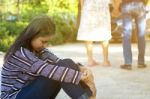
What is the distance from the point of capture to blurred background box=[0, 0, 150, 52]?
11898mm

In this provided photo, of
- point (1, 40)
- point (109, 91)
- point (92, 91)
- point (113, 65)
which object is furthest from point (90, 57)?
point (92, 91)

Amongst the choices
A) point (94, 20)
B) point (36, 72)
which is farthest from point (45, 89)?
point (94, 20)

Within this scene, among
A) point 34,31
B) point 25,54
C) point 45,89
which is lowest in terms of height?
point 45,89

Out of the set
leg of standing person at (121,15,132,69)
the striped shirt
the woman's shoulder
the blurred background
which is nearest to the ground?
leg of standing person at (121,15,132,69)

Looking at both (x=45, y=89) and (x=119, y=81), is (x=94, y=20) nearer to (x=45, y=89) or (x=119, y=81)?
(x=119, y=81)

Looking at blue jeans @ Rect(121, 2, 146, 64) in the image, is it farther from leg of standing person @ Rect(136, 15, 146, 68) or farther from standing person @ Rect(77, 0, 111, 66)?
standing person @ Rect(77, 0, 111, 66)

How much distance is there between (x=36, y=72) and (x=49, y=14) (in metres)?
9.53

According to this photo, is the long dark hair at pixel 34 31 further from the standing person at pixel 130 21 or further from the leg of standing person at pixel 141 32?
the leg of standing person at pixel 141 32

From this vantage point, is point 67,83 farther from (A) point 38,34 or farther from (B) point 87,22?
(B) point 87,22

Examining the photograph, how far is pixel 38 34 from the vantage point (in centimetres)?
378

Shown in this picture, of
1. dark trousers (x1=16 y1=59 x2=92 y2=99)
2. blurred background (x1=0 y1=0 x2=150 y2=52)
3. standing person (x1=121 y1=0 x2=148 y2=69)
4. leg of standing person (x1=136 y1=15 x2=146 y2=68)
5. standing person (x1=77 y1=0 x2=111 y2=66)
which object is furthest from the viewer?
blurred background (x1=0 y1=0 x2=150 y2=52)

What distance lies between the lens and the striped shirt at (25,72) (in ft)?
12.3

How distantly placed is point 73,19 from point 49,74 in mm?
10507

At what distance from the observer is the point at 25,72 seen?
384cm
